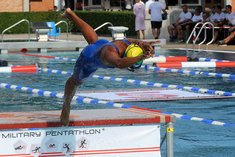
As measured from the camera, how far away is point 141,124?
8227 millimetres

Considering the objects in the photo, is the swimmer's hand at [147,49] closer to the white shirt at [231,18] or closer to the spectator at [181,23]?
the white shirt at [231,18]

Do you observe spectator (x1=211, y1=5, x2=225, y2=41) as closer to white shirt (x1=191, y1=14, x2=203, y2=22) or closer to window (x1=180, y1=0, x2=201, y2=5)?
white shirt (x1=191, y1=14, x2=203, y2=22)

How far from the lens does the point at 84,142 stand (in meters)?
8.16

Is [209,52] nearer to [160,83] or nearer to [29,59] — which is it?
[29,59]

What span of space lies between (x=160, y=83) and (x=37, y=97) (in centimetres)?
314

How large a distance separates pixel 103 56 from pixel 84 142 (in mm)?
1013

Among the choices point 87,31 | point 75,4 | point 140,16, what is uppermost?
point 87,31

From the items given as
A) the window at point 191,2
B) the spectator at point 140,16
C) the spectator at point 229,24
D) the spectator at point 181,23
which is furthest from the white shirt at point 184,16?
the window at point 191,2

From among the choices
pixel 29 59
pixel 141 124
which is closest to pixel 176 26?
pixel 29 59

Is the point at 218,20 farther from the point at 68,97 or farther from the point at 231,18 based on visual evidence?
the point at 68,97

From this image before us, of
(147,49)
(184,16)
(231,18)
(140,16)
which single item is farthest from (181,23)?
(147,49)

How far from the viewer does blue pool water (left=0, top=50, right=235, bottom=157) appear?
10750 mm

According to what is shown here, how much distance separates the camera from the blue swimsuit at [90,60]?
7.72 metres

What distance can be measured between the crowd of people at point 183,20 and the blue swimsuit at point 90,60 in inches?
815
